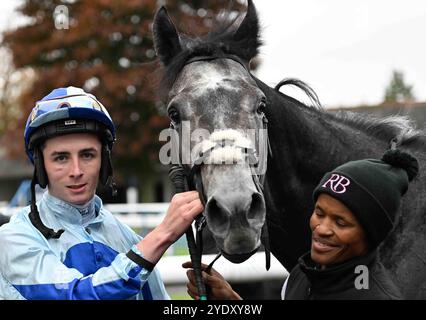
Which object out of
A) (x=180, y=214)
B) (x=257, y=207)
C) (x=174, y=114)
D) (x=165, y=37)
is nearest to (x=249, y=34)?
(x=165, y=37)

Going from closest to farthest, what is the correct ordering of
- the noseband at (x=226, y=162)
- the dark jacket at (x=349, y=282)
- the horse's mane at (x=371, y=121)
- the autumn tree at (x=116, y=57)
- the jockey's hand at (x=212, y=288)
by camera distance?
the dark jacket at (x=349, y=282) < the noseband at (x=226, y=162) < the jockey's hand at (x=212, y=288) < the horse's mane at (x=371, y=121) < the autumn tree at (x=116, y=57)

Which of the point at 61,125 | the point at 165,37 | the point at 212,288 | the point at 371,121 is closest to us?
the point at 61,125

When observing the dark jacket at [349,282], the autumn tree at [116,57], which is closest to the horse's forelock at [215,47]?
the dark jacket at [349,282]

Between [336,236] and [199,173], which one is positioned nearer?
[336,236]

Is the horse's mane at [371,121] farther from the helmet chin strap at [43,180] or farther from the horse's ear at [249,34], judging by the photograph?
the helmet chin strap at [43,180]

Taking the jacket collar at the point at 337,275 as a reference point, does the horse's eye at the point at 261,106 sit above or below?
above

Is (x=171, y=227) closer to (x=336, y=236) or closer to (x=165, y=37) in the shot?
(x=336, y=236)

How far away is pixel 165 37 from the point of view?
314 centimetres

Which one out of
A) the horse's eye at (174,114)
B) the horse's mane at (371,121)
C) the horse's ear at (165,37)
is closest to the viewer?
the horse's eye at (174,114)

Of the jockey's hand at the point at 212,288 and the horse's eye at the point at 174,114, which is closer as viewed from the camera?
the jockey's hand at the point at 212,288

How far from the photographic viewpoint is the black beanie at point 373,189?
225 cm

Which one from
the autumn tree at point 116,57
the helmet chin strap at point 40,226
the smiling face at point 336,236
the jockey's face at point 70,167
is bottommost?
the smiling face at point 336,236

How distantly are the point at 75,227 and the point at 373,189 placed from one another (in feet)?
3.86
